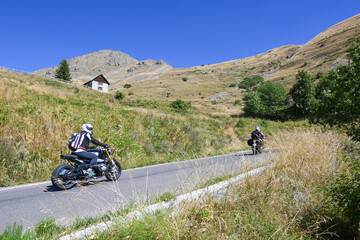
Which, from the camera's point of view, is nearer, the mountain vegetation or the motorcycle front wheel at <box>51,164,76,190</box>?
the mountain vegetation

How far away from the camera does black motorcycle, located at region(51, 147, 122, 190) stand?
5257mm

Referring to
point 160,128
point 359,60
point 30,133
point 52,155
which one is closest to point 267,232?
point 359,60

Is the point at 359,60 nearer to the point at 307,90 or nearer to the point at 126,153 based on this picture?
the point at 126,153

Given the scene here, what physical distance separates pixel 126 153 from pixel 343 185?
322 inches

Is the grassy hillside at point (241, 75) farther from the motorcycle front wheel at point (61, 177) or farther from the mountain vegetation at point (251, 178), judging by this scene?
the motorcycle front wheel at point (61, 177)

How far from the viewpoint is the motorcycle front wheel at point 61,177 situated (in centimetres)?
518

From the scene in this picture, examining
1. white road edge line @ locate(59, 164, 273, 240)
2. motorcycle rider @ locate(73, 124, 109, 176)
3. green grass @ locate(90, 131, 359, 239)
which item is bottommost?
green grass @ locate(90, 131, 359, 239)

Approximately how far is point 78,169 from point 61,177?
434mm

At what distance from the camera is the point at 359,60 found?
11.7ft

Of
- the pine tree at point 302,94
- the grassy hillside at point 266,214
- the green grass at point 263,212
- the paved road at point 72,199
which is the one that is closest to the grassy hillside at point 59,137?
the paved road at point 72,199

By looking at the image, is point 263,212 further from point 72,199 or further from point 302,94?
point 302,94

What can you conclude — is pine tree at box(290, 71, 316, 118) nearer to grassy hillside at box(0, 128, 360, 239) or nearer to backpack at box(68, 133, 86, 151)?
grassy hillside at box(0, 128, 360, 239)

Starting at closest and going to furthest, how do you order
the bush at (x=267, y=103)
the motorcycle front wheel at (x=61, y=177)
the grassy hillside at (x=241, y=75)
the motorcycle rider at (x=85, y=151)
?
1. the motorcycle front wheel at (x=61, y=177)
2. the motorcycle rider at (x=85, y=151)
3. the bush at (x=267, y=103)
4. the grassy hillside at (x=241, y=75)

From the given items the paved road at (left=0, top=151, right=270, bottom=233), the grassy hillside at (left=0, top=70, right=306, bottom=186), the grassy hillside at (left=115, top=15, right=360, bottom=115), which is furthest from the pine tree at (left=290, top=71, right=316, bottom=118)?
the paved road at (left=0, top=151, right=270, bottom=233)
